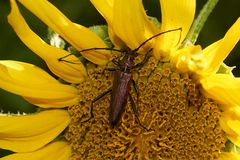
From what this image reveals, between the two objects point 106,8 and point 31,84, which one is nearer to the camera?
point 106,8

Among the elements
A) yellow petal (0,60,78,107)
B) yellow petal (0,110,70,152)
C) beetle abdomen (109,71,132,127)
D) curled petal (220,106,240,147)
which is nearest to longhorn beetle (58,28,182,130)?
beetle abdomen (109,71,132,127)

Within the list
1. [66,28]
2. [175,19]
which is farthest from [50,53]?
[175,19]

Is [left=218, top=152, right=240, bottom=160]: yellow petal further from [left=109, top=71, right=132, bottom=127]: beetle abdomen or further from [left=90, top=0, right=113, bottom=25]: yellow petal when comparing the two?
[left=90, top=0, right=113, bottom=25]: yellow petal

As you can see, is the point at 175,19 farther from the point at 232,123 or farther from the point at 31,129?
the point at 31,129

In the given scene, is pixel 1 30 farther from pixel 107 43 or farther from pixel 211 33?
pixel 107 43

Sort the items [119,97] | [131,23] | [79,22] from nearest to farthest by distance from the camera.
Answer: [131,23]
[119,97]
[79,22]

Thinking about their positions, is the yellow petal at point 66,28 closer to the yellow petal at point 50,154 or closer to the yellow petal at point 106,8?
the yellow petal at point 106,8

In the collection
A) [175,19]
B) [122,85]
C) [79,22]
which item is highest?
[79,22]
